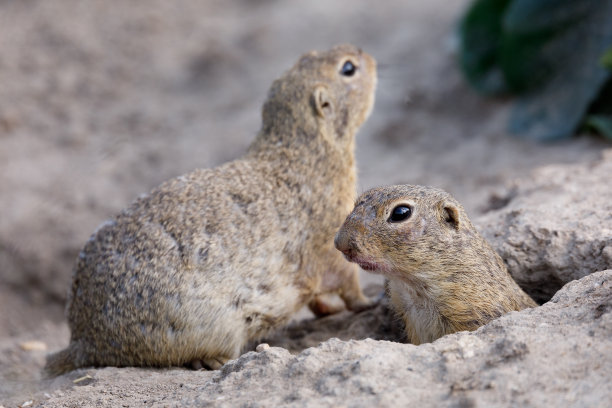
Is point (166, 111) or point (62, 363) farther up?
point (166, 111)

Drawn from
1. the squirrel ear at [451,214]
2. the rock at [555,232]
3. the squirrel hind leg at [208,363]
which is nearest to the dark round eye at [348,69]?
the rock at [555,232]

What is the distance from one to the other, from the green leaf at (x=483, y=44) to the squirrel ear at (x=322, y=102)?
163 inches

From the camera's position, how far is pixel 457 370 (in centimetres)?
326

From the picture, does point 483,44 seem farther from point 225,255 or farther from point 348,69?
point 225,255

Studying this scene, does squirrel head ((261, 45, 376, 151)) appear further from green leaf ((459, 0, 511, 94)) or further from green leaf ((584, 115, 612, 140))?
green leaf ((459, 0, 511, 94))

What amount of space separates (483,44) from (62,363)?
6.64 meters

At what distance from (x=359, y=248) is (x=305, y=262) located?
1.10 meters

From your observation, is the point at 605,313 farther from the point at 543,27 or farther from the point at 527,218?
the point at 543,27

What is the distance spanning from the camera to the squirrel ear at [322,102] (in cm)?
570

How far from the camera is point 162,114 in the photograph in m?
10.7

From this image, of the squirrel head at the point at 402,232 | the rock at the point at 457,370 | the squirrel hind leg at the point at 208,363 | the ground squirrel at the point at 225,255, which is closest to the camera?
the rock at the point at 457,370

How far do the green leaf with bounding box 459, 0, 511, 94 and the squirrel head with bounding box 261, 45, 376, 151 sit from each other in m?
3.59

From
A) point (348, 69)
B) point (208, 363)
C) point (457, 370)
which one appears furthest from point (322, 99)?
point (457, 370)

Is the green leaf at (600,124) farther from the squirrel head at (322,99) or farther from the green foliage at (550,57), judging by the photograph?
the squirrel head at (322,99)
